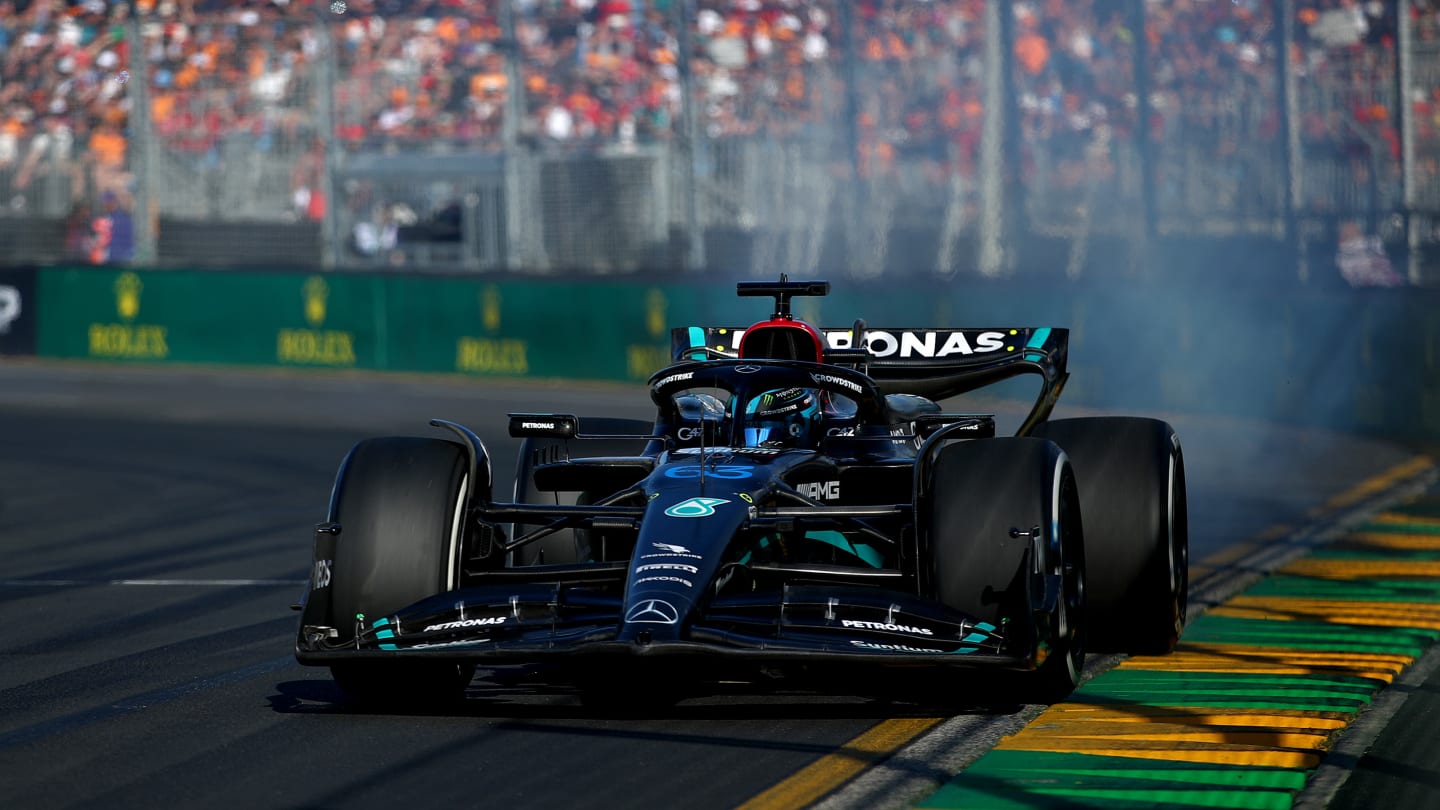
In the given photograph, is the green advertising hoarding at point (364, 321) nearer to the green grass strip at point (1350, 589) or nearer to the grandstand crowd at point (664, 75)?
the grandstand crowd at point (664, 75)

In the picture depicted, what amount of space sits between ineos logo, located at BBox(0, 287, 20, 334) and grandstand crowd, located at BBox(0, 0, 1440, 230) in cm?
150

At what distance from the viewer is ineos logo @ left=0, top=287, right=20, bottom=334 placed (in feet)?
91.4

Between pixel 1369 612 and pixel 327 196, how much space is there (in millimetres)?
17957

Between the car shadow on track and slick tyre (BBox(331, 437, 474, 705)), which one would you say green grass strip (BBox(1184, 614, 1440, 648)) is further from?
slick tyre (BBox(331, 437, 474, 705))

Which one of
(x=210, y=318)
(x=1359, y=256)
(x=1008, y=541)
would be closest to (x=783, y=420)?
(x=1008, y=541)

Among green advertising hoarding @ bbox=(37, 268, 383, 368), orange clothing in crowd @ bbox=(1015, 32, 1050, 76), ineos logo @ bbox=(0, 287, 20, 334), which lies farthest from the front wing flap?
ineos logo @ bbox=(0, 287, 20, 334)

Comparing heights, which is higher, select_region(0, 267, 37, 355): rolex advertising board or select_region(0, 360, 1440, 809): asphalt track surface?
select_region(0, 267, 37, 355): rolex advertising board

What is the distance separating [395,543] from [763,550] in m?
1.25

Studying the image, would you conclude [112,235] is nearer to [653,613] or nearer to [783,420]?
[783,420]

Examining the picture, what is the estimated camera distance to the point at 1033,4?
23.8 meters

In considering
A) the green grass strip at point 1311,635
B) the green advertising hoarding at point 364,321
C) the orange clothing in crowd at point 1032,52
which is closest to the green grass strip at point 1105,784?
the green grass strip at point 1311,635

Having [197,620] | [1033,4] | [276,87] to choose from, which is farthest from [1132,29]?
[197,620]

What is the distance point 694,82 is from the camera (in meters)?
22.7

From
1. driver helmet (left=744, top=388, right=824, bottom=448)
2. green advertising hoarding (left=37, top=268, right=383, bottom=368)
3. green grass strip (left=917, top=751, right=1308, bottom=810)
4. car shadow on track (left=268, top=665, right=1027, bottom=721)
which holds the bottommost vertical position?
green grass strip (left=917, top=751, right=1308, bottom=810)
